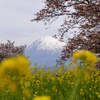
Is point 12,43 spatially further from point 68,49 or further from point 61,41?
point 68,49

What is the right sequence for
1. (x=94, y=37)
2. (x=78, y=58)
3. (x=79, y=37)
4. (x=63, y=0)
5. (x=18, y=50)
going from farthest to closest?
(x=18, y=50) < (x=63, y=0) < (x=79, y=37) < (x=94, y=37) < (x=78, y=58)

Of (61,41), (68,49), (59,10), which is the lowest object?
(68,49)

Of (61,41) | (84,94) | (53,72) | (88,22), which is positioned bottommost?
(84,94)

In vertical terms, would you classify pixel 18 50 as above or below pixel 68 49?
above

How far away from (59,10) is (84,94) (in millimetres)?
8586

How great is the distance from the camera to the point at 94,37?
29.3ft

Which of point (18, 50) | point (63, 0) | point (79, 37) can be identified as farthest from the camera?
point (18, 50)

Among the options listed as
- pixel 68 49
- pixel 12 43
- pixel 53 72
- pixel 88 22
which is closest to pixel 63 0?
pixel 88 22

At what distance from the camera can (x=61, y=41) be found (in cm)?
1208

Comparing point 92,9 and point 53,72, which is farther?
point 92,9

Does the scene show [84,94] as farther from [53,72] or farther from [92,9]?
[92,9]

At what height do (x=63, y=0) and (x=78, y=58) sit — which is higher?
(x=63, y=0)

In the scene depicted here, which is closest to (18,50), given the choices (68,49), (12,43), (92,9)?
(12,43)

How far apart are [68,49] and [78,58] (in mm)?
9628
